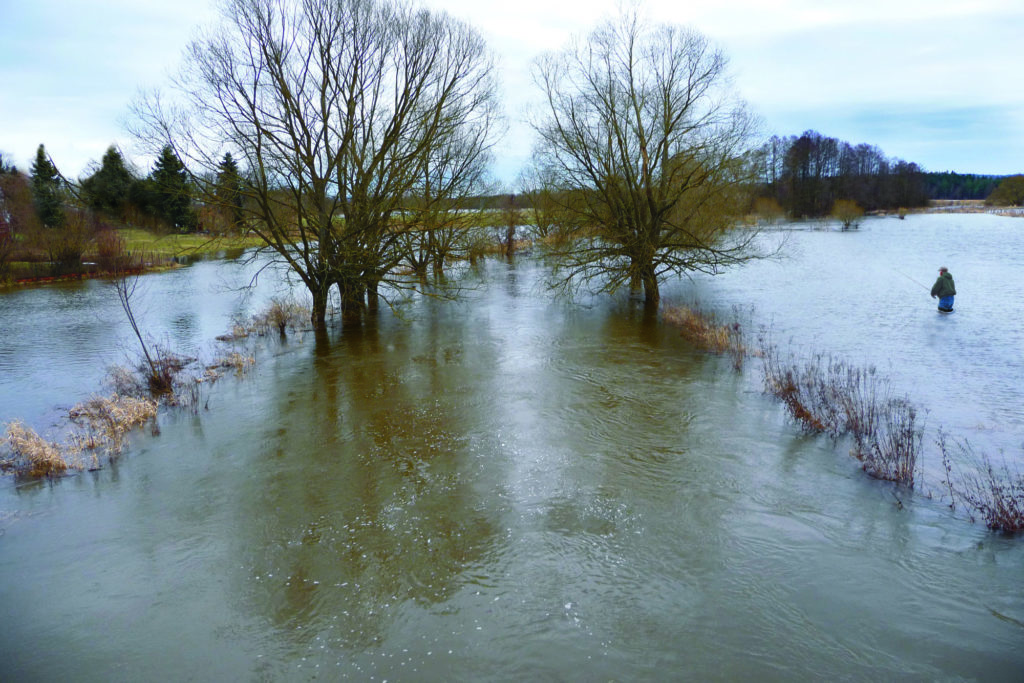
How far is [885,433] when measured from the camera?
9.03 m

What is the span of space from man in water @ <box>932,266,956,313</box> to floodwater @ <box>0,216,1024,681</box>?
5252mm

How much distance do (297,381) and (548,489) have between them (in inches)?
305

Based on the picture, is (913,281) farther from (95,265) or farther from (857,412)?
(95,265)

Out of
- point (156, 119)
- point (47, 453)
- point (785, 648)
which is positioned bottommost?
point (785, 648)

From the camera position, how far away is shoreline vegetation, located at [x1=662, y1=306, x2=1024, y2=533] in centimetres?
695

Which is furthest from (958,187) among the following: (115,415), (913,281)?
(115,415)

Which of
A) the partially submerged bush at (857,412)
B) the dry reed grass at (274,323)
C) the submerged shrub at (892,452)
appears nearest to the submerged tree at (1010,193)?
the partially submerged bush at (857,412)

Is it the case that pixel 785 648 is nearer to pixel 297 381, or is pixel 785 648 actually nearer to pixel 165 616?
pixel 165 616

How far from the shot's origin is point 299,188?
1603 centimetres

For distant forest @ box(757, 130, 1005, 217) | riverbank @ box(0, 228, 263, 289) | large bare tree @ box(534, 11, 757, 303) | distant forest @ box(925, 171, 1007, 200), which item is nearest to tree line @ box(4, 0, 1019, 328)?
large bare tree @ box(534, 11, 757, 303)

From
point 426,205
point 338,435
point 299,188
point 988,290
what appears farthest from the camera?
point 988,290

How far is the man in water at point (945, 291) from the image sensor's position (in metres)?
18.3

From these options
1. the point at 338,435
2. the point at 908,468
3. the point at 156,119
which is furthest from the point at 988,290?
the point at 156,119

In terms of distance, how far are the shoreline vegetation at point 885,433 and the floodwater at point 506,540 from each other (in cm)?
31
